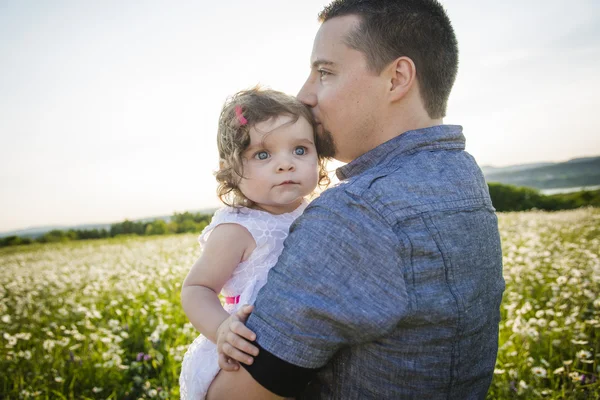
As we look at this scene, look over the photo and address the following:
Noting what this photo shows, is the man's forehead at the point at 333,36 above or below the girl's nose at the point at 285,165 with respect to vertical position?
above

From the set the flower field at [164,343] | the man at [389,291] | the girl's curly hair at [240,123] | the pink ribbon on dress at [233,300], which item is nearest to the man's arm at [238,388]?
the man at [389,291]

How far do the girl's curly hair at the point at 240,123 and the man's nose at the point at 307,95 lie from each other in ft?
0.11

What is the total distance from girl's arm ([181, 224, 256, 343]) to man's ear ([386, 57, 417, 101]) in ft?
3.14

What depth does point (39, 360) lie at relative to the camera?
4195 millimetres

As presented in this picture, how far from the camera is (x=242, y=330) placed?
1.29 meters

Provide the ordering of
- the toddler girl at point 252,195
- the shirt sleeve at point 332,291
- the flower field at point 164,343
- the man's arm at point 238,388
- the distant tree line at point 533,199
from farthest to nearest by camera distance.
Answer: the distant tree line at point 533,199 → the flower field at point 164,343 → the toddler girl at point 252,195 → the man's arm at point 238,388 → the shirt sleeve at point 332,291

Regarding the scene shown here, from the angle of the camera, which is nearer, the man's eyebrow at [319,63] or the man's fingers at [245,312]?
the man's fingers at [245,312]

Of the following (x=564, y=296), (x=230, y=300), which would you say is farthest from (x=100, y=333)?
(x=564, y=296)

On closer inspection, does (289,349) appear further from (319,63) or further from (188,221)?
(188,221)

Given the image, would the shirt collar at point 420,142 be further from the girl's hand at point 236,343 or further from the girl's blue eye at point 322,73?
the girl's hand at point 236,343

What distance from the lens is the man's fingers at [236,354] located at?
127 centimetres

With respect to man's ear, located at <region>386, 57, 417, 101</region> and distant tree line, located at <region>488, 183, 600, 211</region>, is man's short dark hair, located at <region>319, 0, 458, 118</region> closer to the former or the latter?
man's ear, located at <region>386, 57, 417, 101</region>

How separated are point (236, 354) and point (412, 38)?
5.24 feet

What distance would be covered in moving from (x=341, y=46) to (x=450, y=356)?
55.5 inches
